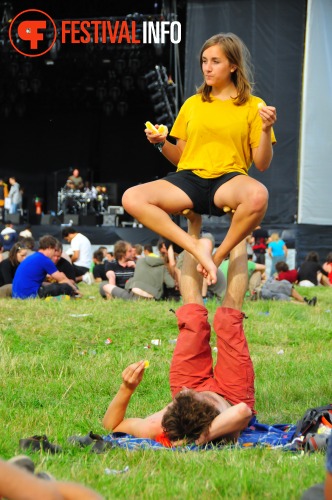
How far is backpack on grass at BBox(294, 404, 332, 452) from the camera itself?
4762mm

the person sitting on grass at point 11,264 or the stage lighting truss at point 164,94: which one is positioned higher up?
the stage lighting truss at point 164,94

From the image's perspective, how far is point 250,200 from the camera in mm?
5480

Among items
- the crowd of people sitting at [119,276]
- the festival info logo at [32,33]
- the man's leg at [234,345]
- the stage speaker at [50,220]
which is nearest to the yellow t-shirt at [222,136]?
the man's leg at [234,345]

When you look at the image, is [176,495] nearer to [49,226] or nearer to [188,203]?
[188,203]

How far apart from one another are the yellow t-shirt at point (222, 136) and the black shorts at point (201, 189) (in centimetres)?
4

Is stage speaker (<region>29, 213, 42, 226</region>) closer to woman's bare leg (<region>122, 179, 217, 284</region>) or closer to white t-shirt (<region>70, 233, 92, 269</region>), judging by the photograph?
white t-shirt (<region>70, 233, 92, 269</region>)

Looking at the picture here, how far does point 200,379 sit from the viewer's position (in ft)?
18.3

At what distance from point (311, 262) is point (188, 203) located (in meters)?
12.7

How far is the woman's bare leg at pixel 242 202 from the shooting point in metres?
5.48

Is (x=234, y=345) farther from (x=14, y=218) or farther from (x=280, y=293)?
(x=14, y=218)

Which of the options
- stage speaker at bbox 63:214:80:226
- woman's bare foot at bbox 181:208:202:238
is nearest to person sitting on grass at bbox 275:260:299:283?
stage speaker at bbox 63:214:80:226

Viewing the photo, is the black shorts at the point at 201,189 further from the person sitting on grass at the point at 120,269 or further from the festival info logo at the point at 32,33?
the festival info logo at the point at 32,33

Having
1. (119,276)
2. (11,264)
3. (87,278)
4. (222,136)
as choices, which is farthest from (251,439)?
(87,278)

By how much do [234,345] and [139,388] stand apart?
1512 millimetres
